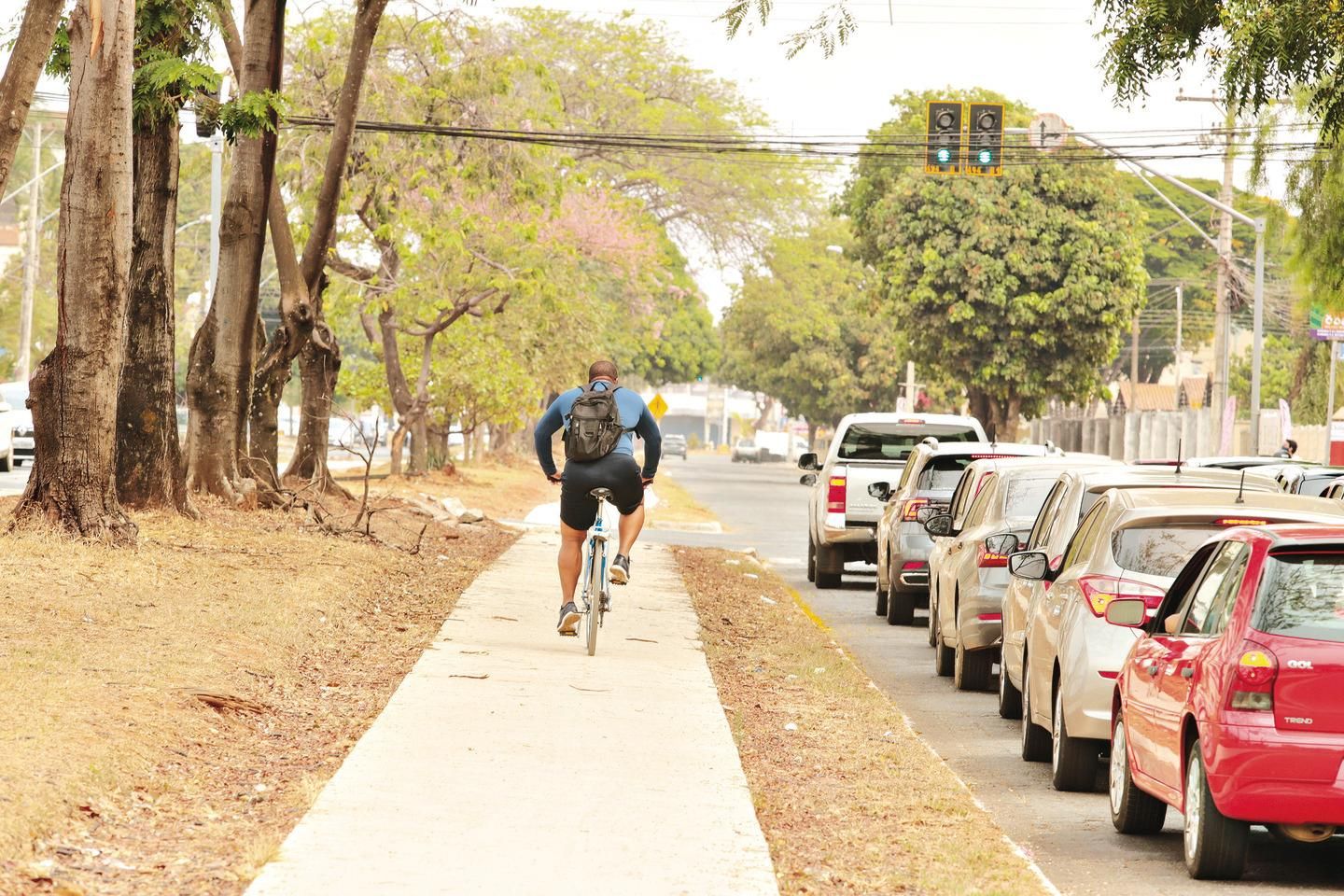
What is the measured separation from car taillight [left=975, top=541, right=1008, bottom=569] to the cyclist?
228 cm

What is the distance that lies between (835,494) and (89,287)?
860 cm

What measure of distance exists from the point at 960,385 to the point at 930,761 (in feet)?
136

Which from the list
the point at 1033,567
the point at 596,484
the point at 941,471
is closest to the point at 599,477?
the point at 596,484

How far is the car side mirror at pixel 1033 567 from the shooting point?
10.4 meters

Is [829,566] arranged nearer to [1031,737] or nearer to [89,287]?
[89,287]

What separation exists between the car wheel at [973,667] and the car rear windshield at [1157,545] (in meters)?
3.64

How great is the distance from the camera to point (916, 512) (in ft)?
57.5

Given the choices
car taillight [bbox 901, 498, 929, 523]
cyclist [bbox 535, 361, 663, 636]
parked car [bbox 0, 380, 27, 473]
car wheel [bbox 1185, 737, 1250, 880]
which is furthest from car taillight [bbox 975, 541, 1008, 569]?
parked car [bbox 0, 380, 27, 473]

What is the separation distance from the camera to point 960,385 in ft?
167

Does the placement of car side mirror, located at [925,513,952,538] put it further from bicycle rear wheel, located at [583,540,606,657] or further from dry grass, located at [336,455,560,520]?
dry grass, located at [336,455,560,520]

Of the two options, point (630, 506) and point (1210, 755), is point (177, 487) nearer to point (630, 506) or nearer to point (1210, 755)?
point (630, 506)

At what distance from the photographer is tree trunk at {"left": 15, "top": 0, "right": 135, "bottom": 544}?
592 inches

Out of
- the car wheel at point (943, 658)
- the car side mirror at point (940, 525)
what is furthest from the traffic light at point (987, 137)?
the car wheel at point (943, 658)

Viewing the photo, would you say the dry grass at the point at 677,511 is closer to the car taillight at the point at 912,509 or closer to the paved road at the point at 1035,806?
the paved road at the point at 1035,806
